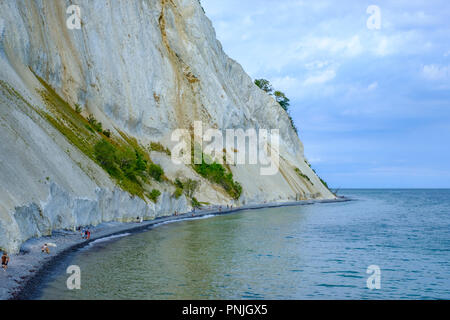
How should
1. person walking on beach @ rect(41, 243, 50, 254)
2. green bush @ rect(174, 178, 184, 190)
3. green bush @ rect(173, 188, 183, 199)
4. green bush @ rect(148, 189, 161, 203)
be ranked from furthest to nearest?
1. green bush @ rect(174, 178, 184, 190)
2. green bush @ rect(173, 188, 183, 199)
3. green bush @ rect(148, 189, 161, 203)
4. person walking on beach @ rect(41, 243, 50, 254)

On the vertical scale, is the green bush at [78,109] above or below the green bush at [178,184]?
above

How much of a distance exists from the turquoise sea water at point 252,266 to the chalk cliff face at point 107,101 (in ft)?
14.1

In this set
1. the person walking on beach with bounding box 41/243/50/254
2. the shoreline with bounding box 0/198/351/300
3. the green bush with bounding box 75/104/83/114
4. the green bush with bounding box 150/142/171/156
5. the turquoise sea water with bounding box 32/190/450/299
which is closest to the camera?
the shoreline with bounding box 0/198/351/300

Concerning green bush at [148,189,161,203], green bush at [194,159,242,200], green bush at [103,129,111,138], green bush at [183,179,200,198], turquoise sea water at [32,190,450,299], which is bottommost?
turquoise sea water at [32,190,450,299]

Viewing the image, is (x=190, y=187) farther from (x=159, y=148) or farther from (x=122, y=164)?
(x=122, y=164)

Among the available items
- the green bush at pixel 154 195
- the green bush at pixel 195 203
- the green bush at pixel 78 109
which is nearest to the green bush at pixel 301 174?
the green bush at pixel 195 203

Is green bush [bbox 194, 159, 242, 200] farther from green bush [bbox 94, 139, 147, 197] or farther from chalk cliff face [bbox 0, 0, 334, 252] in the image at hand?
green bush [bbox 94, 139, 147, 197]

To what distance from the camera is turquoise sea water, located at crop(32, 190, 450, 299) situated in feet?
64.9

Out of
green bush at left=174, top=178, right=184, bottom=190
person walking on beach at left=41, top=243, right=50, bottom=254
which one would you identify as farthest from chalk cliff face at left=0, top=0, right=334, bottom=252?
green bush at left=174, top=178, right=184, bottom=190

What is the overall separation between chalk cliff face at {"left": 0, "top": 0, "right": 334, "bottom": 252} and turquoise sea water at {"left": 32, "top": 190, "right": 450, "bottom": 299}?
431 centimetres

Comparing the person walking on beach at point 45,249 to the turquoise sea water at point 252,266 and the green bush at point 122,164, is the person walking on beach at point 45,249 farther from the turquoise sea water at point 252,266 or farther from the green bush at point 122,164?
the green bush at point 122,164

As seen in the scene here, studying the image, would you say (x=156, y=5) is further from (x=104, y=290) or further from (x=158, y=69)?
(x=104, y=290)

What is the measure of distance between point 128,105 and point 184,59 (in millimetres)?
18597

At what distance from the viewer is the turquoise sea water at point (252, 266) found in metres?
19.8
